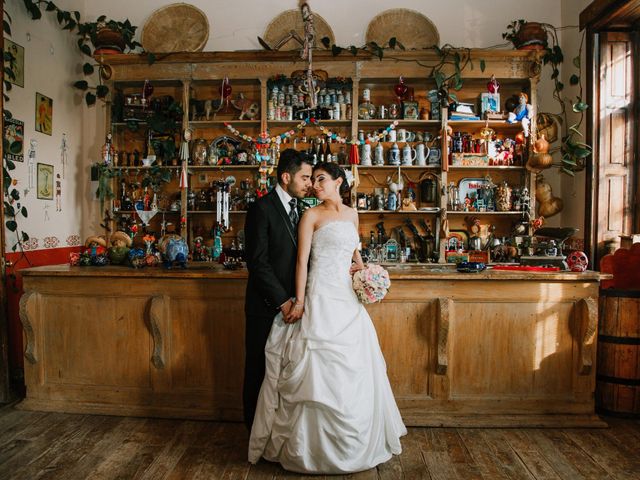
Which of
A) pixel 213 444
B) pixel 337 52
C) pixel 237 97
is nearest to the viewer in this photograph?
pixel 213 444

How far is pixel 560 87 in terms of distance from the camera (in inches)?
199

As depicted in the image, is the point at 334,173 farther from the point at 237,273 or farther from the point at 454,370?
the point at 454,370

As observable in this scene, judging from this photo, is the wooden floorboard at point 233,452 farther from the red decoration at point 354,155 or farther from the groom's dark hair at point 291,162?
the red decoration at point 354,155

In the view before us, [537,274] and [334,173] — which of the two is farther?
[537,274]

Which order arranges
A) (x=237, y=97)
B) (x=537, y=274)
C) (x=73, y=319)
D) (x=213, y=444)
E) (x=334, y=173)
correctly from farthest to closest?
(x=237, y=97) → (x=73, y=319) → (x=537, y=274) → (x=213, y=444) → (x=334, y=173)

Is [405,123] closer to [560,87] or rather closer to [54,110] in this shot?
[560,87]

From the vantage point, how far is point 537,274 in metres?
3.19

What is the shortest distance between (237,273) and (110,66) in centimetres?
343

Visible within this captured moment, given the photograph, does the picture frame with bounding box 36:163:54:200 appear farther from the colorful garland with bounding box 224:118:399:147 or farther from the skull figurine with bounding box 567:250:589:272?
the skull figurine with bounding box 567:250:589:272

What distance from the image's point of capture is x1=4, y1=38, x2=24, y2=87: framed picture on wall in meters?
4.18

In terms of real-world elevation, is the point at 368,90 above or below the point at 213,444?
above

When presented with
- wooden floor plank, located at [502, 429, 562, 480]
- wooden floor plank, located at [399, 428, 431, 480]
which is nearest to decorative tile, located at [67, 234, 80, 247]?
wooden floor plank, located at [399, 428, 431, 480]

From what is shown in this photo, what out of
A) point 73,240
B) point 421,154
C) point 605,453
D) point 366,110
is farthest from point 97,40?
point 605,453

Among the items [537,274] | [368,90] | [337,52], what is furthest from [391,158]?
[537,274]
